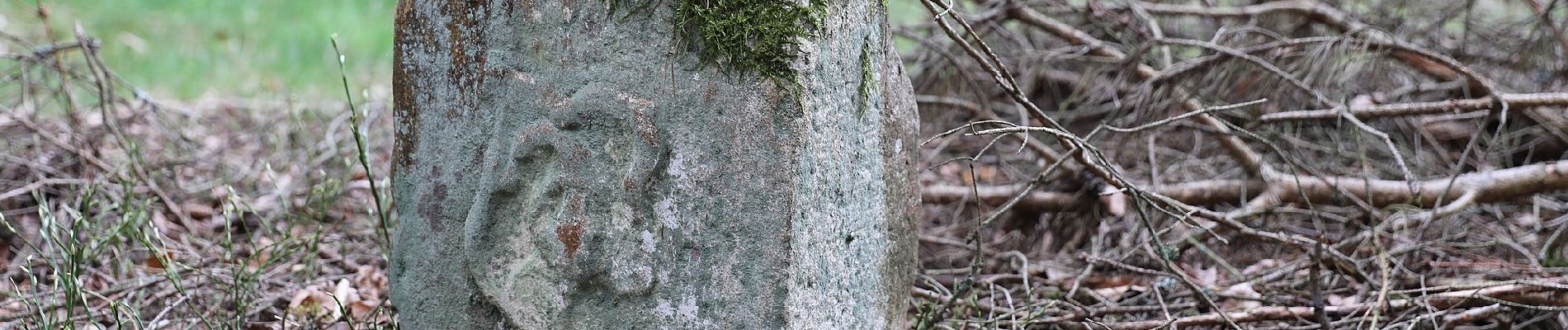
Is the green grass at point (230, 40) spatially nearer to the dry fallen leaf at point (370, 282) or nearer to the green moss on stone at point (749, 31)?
the dry fallen leaf at point (370, 282)

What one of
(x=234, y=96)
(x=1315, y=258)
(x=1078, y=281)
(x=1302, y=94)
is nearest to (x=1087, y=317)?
(x=1078, y=281)

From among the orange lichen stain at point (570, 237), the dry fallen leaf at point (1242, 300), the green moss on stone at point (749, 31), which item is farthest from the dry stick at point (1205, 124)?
the orange lichen stain at point (570, 237)

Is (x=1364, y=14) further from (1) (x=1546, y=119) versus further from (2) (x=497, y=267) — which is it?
(2) (x=497, y=267)

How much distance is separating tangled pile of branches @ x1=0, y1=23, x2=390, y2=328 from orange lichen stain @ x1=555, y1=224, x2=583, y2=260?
77 cm

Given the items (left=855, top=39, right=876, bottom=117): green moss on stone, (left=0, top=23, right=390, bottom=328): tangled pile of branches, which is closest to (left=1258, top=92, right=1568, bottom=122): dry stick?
(left=855, top=39, right=876, bottom=117): green moss on stone

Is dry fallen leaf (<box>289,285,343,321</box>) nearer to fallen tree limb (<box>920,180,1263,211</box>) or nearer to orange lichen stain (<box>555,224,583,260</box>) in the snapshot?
orange lichen stain (<box>555,224,583,260</box>)

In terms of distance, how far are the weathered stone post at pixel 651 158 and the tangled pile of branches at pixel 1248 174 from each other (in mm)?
414

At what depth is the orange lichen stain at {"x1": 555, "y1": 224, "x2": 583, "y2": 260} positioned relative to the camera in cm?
198

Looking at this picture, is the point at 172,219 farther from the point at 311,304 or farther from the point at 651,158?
the point at 651,158

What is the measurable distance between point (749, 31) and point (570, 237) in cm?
47

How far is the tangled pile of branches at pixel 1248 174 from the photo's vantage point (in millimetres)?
2881

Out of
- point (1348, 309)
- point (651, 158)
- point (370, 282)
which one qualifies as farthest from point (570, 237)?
point (1348, 309)

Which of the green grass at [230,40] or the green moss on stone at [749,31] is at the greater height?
the green grass at [230,40]

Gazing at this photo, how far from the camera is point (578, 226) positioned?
1978 millimetres
